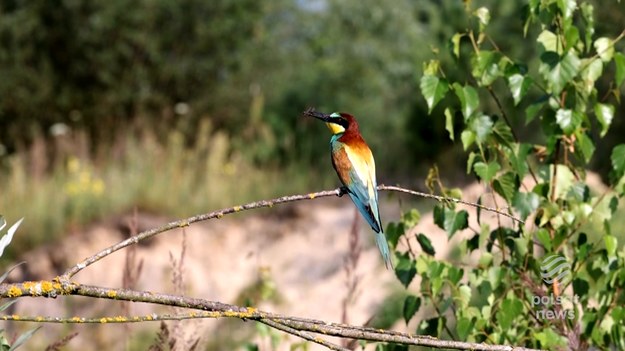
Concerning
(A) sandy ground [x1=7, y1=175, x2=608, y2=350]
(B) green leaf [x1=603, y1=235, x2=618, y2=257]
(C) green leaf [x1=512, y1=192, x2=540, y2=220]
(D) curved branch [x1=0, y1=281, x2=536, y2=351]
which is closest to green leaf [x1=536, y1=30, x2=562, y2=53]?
(C) green leaf [x1=512, y1=192, x2=540, y2=220]

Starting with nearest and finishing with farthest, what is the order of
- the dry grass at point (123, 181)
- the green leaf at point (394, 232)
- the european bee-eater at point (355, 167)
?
the european bee-eater at point (355, 167) < the green leaf at point (394, 232) < the dry grass at point (123, 181)

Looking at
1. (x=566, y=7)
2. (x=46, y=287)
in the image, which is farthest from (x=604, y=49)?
(x=46, y=287)

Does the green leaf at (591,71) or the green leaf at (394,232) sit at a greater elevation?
the green leaf at (591,71)

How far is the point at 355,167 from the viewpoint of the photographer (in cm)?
276

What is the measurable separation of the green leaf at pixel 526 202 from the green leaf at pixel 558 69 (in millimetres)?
282

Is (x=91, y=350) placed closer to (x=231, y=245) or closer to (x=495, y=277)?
(x=231, y=245)

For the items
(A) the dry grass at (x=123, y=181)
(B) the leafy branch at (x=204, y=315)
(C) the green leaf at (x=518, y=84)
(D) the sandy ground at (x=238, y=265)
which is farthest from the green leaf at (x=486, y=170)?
(A) the dry grass at (x=123, y=181)

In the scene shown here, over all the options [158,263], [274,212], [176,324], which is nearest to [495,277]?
[176,324]

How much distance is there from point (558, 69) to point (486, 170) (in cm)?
32

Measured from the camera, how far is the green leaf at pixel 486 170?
2.76 metres

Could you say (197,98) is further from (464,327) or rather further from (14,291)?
(14,291)

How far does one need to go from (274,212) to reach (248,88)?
8.24 feet

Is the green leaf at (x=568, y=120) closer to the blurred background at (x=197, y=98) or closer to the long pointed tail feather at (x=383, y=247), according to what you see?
the long pointed tail feather at (x=383, y=247)

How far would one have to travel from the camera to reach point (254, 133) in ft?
42.5
